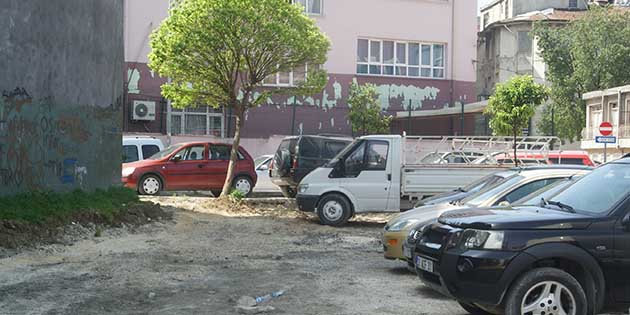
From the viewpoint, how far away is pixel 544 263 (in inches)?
237

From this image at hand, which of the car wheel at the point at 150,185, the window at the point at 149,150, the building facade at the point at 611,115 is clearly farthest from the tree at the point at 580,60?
the car wheel at the point at 150,185

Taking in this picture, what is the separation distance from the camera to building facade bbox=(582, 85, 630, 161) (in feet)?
114

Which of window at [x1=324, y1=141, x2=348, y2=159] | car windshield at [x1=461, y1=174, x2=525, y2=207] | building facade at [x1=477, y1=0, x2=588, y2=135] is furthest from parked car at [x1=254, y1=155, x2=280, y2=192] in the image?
building facade at [x1=477, y1=0, x2=588, y2=135]

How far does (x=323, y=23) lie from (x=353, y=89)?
4.57 meters

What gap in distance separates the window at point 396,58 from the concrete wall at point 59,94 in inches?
750

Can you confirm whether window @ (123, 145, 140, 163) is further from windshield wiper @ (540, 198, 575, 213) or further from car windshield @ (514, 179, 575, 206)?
windshield wiper @ (540, 198, 575, 213)

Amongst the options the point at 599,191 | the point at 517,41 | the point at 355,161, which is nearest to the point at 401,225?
the point at 599,191

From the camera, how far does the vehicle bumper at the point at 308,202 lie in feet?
47.9

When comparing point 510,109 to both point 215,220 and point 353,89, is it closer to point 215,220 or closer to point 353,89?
point 353,89

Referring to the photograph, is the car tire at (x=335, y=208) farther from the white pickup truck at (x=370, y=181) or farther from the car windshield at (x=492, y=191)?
the car windshield at (x=492, y=191)

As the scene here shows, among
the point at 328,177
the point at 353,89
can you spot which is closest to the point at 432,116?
the point at 353,89

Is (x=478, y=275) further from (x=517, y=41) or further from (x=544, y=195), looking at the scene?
(x=517, y=41)

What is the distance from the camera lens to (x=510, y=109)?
21.9 m

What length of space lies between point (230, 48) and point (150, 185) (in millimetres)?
4778
